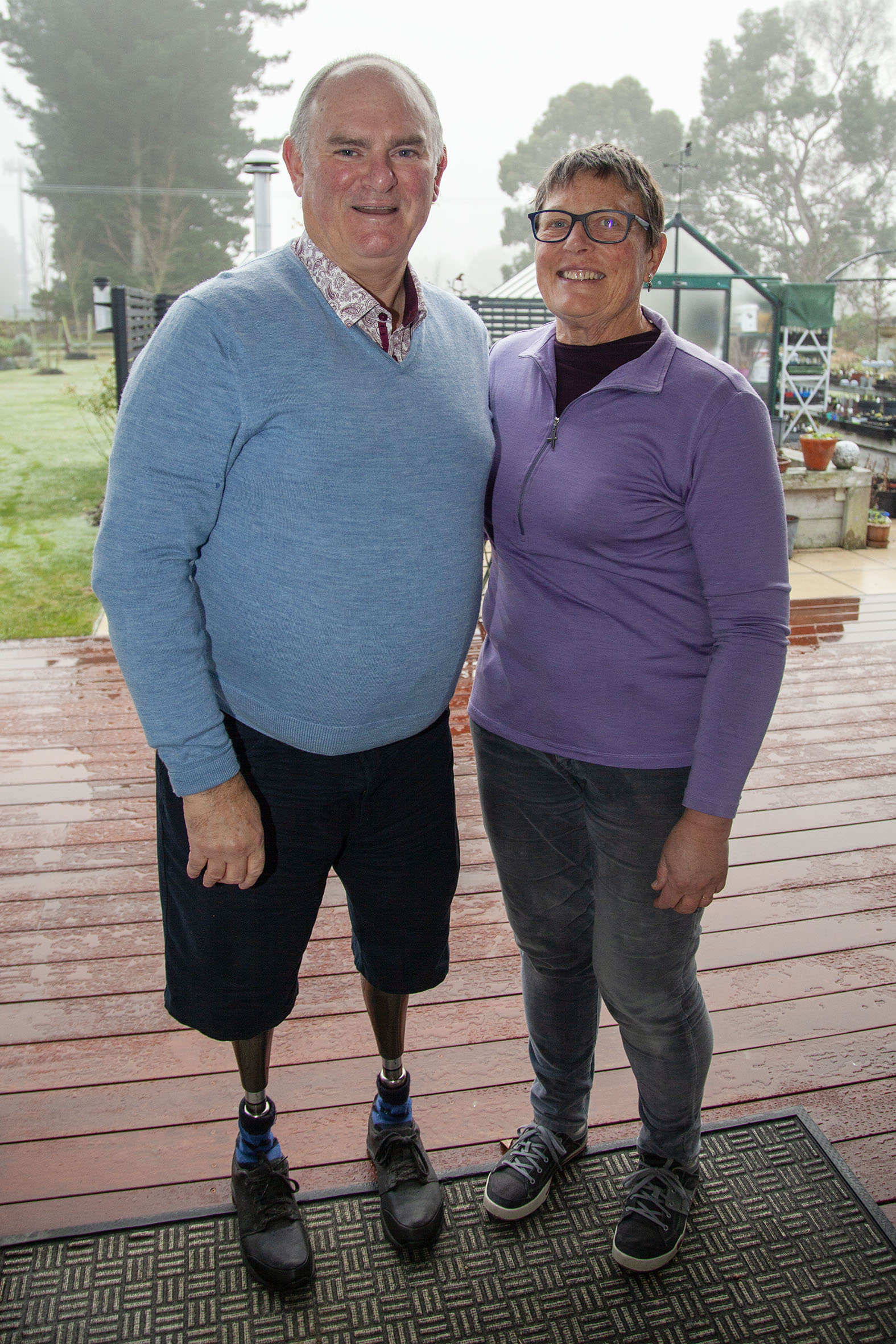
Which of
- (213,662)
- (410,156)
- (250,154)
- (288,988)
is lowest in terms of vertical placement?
(288,988)

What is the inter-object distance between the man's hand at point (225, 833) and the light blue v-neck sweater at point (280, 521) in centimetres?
3

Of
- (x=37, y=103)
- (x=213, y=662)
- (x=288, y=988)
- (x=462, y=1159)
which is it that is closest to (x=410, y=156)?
(x=213, y=662)

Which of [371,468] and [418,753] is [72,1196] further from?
[371,468]

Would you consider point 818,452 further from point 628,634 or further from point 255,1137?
point 255,1137

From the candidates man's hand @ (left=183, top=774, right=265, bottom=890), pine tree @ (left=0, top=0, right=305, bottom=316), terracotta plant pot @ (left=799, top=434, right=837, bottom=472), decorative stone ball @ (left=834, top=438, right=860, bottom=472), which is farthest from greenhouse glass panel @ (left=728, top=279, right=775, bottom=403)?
man's hand @ (left=183, top=774, right=265, bottom=890)

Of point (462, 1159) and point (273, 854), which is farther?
point (462, 1159)

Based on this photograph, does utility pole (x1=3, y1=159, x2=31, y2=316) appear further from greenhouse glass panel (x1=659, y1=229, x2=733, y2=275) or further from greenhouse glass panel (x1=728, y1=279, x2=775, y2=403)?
greenhouse glass panel (x1=728, y1=279, x2=775, y2=403)

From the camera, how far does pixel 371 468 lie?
110 cm

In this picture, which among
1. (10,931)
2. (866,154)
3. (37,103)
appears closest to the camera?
(10,931)

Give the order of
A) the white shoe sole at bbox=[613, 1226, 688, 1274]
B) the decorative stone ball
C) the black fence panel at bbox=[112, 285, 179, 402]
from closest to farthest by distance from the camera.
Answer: the white shoe sole at bbox=[613, 1226, 688, 1274]
the black fence panel at bbox=[112, 285, 179, 402]
the decorative stone ball

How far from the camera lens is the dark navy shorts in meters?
1.23

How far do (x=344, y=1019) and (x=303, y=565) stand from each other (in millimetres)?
1138

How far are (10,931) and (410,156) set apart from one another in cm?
183

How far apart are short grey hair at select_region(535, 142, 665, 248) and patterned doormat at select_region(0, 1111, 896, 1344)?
1.37 meters
